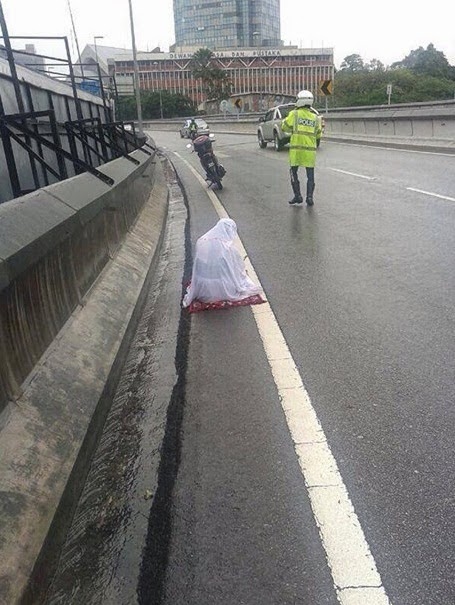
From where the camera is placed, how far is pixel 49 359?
307cm

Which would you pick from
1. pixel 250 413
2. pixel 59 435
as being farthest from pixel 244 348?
pixel 59 435

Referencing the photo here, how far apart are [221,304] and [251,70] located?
14702 centimetres

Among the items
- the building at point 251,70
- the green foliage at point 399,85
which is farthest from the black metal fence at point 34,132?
the building at point 251,70

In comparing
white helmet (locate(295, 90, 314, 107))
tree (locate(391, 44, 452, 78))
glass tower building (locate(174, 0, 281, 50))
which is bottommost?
white helmet (locate(295, 90, 314, 107))

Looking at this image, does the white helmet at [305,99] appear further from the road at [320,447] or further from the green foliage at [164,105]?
the green foliage at [164,105]

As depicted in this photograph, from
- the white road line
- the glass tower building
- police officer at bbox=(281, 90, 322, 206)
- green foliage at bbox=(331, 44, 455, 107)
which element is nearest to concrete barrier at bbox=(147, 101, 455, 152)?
police officer at bbox=(281, 90, 322, 206)

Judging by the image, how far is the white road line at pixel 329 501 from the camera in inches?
77.5

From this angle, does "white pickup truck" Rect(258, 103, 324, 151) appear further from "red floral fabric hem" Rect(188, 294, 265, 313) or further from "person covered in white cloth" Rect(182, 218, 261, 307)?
"red floral fabric hem" Rect(188, 294, 265, 313)

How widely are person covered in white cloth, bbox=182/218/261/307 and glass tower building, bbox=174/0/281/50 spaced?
532 ft

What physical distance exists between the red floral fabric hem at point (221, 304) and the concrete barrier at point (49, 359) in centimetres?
56

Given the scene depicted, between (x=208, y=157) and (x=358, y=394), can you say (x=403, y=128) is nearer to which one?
(x=208, y=157)

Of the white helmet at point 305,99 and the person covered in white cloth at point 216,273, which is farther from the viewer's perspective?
the white helmet at point 305,99

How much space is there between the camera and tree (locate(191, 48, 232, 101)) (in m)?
115

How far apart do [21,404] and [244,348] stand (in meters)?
1.90
